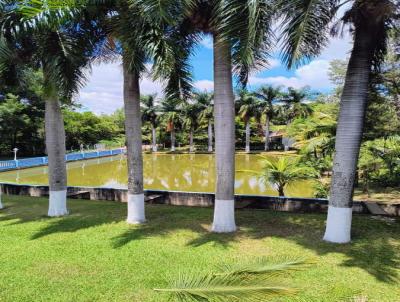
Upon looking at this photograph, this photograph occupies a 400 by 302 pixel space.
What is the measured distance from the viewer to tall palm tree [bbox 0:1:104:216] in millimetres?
6883

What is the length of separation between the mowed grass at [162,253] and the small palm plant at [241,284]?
152 centimetres

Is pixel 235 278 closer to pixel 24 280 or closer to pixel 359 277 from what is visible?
pixel 359 277

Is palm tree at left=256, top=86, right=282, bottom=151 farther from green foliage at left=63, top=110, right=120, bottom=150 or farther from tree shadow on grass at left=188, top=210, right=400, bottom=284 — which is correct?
tree shadow on grass at left=188, top=210, right=400, bottom=284

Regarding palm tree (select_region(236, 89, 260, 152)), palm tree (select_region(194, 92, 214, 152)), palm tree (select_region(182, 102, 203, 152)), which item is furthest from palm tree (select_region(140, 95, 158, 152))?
palm tree (select_region(236, 89, 260, 152))

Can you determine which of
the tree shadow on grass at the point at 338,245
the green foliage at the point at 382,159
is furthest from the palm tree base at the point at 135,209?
the green foliage at the point at 382,159

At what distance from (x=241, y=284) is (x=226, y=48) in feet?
16.5

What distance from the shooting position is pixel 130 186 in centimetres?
745

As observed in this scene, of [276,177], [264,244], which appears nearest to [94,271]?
[264,244]

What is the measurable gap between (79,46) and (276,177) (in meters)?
6.15

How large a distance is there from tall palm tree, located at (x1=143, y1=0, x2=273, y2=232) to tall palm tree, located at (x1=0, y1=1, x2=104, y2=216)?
223cm

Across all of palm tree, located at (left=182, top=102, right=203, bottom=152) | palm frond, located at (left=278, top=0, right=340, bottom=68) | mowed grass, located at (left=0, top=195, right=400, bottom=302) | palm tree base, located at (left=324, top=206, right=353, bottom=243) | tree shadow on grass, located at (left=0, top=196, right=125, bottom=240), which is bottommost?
mowed grass, located at (left=0, top=195, right=400, bottom=302)

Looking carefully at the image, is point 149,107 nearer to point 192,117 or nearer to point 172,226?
point 192,117

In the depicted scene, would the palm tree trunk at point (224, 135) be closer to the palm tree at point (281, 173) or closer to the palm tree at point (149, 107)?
the palm tree at point (281, 173)

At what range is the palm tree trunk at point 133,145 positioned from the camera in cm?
741
